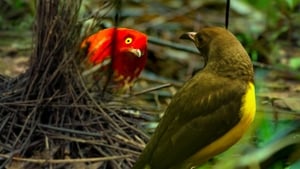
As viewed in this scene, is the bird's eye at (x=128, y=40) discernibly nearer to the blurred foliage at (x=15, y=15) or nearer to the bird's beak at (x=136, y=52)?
the bird's beak at (x=136, y=52)

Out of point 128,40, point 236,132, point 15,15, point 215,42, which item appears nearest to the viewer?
point 236,132

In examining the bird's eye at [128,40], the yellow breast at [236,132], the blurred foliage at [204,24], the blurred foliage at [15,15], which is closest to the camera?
the yellow breast at [236,132]

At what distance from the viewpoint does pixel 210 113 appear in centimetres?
408

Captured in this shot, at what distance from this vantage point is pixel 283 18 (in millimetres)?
7547

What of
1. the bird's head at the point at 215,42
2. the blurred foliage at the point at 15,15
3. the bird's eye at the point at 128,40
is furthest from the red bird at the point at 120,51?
the blurred foliage at the point at 15,15

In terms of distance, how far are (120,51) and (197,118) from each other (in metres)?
1.13

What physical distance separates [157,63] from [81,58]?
7.18ft

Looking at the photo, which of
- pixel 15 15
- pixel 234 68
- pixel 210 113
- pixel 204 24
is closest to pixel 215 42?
pixel 234 68

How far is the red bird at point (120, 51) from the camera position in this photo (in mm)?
5074

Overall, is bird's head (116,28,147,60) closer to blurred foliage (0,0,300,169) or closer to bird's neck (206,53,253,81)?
blurred foliage (0,0,300,169)

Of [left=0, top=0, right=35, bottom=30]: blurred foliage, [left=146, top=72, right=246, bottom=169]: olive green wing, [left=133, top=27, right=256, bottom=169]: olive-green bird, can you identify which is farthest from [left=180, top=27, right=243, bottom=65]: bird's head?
[left=0, top=0, right=35, bottom=30]: blurred foliage

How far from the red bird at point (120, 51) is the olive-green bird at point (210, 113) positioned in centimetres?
87

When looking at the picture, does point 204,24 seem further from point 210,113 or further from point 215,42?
point 210,113

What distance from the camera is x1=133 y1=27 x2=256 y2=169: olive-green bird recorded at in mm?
4020
